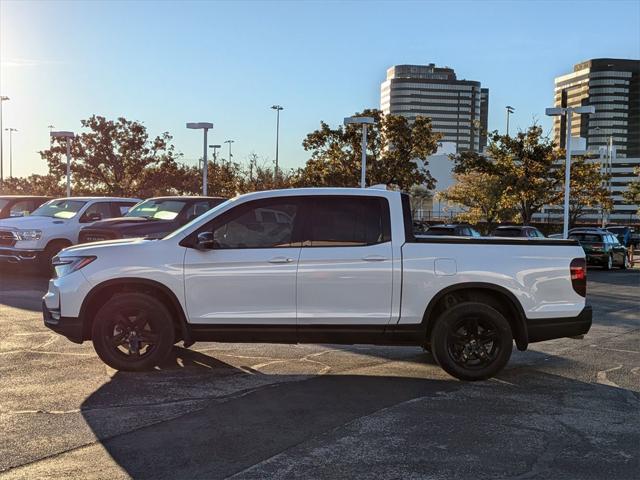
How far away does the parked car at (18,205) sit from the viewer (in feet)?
55.6

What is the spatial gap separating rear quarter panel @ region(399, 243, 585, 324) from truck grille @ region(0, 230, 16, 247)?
10.8 m

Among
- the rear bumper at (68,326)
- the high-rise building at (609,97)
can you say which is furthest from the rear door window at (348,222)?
the high-rise building at (609,97)

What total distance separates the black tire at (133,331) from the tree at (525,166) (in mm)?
28870

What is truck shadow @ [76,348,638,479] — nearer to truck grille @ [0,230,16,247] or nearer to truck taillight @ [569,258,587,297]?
truck taillight @ [569,258,587,297]

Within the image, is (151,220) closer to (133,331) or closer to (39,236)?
(39,236)

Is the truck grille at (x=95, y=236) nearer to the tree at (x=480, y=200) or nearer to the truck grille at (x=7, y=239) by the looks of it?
the truck grille at (x=7, y=239)

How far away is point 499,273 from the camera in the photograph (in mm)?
6383

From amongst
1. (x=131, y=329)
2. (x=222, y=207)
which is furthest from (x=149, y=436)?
(x=222, y=207)

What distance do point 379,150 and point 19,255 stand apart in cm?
2456

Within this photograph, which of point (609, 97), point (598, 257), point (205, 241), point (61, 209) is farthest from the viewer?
point (609, 97)

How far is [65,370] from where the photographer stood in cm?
664

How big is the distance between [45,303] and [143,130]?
3617 centimetres

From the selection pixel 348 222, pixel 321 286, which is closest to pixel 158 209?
pixel 348 222

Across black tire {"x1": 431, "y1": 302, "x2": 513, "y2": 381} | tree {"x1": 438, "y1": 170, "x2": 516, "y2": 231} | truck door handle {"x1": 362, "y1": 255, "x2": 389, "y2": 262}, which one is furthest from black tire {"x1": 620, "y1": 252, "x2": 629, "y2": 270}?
tree {"x1": 438, "y1": 170, "x2": 516, "y2": 231}
